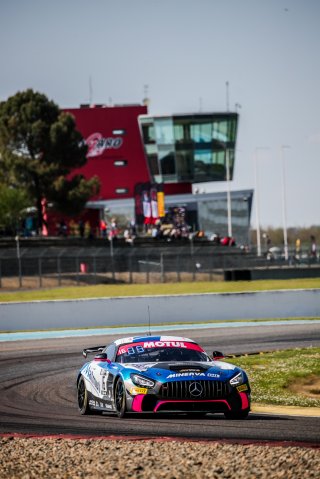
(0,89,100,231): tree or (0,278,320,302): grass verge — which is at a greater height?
(0,89,100,231): tree

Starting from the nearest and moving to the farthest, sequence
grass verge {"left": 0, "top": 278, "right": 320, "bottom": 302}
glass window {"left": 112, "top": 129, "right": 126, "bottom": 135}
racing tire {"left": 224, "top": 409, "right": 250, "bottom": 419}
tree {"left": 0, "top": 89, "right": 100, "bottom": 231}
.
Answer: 1. racing tire {"left": 224, "top": 409, "right": 250, "bottom": 419}
2. grass verge {"left": 0, "top": 278, "right": 320, "bottom": 302}
3. tree {"left": 0, "top": 89, "right": 100, "bottom": 231}
4. glass window {"left": 112, "top": 129, "right": 126, "bottom": 135}

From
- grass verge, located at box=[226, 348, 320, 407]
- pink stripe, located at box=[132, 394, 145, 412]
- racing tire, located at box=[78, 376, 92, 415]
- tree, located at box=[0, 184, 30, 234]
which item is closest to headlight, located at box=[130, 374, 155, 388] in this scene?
pink stripe, located at box=[132, 394, 145, 412]

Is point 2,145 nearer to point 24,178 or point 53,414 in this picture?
point 24,178

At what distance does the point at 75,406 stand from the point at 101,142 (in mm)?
87960

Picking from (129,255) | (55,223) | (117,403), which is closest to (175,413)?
(117,403)

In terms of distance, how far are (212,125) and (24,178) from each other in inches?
1048

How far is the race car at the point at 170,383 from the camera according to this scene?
1459 cm

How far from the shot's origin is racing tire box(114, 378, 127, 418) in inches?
592

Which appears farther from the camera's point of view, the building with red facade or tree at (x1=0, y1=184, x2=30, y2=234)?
the building with red facade

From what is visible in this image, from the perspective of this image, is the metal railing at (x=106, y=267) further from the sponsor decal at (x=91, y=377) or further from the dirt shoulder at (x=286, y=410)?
the sponsor decal at (x=91, y=377)

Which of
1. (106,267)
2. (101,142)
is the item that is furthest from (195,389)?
(101,142)

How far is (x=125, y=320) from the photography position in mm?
37844

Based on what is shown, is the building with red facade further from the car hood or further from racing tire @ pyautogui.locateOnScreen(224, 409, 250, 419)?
racing tire @ pyautogui.locateOnScreen(224, 409, 250, 419)

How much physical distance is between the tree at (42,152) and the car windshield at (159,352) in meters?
65.2
